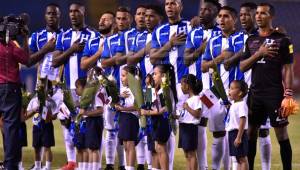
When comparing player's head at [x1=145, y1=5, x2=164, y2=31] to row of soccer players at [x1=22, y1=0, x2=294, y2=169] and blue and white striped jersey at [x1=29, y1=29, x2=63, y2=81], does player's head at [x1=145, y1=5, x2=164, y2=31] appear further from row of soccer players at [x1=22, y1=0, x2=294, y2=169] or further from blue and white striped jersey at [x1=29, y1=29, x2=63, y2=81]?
blue and white striped jersey at [x1=29, y1=29, x2=63, y2=81]

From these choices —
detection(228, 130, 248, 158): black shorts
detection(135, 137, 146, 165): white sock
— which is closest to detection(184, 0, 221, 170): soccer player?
detection(228, 130, 248, 158): black shorts

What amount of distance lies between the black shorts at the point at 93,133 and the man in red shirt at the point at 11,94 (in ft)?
2.98

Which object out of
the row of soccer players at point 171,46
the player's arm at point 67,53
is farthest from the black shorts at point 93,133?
the player's arm at point 67,53

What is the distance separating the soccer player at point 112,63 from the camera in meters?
11.9

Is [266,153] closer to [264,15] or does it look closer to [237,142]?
[237,142]

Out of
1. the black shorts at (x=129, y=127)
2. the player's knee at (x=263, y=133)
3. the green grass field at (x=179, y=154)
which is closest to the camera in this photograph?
the black shorts at (x=129, y=127)

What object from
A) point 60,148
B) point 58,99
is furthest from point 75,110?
point 60,148

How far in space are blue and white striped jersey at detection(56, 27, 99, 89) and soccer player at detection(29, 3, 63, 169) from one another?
5.3 inches

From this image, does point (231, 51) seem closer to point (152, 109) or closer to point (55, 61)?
point (152, 109)

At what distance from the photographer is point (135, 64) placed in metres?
11.5

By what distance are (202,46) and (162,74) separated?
26.1 inches

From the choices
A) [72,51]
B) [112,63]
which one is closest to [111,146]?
[112,63]

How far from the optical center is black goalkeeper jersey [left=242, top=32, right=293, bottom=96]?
1048cm

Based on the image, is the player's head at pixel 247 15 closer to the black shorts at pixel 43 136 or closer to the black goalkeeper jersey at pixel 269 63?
the black goalkeeper jersey at pixel 269 63
